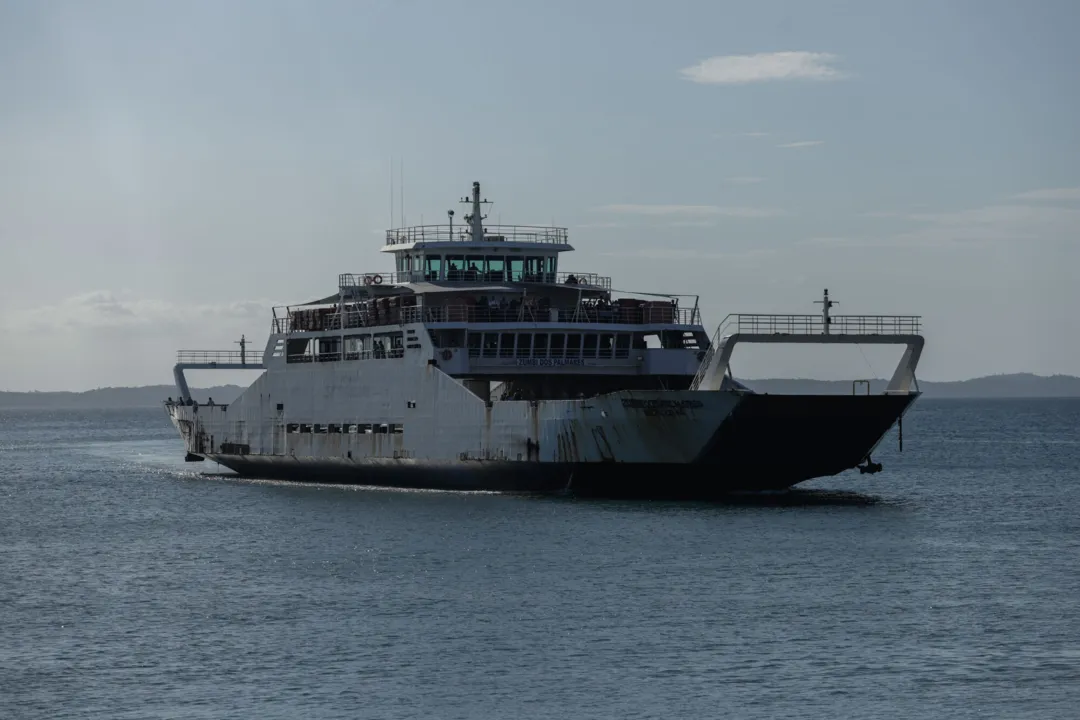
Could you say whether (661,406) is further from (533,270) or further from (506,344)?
(533,270)

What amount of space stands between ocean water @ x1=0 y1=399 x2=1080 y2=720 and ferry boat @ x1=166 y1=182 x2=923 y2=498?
124 centimetres

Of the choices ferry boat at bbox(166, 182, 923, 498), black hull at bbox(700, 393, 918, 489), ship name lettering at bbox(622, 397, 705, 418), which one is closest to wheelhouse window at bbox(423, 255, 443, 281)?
ferry boat at bbox(166, 182, 923, 498)

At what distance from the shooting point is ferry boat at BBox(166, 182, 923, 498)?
45.9m

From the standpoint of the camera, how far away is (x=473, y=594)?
108ft

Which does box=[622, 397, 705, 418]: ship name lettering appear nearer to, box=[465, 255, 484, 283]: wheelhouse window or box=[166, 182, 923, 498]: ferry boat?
box=[166, 182, 923, 498]: ferry boat

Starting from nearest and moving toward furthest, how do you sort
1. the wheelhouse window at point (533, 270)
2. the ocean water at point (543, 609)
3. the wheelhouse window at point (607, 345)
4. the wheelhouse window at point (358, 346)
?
the ocean water at point (543, 609) → the wheelhouse window at point (607, 345) → the wheelhouse window at point (358, 346) → the wheelhouse window at point (533, 270)

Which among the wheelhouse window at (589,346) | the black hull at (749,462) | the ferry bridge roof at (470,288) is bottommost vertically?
the black hull at (749,462)

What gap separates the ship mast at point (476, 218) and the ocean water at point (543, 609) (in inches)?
446

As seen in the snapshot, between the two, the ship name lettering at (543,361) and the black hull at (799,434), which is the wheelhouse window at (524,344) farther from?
the black hull at (799,434)

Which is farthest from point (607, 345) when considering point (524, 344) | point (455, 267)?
point (455, 267)

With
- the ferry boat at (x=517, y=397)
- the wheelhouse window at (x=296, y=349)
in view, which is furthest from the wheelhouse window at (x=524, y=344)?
the wheelhouse window at (x=296, y=349)

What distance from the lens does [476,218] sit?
199 feet

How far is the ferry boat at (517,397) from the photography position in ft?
151

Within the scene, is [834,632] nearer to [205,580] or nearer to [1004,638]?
[1004,638]
